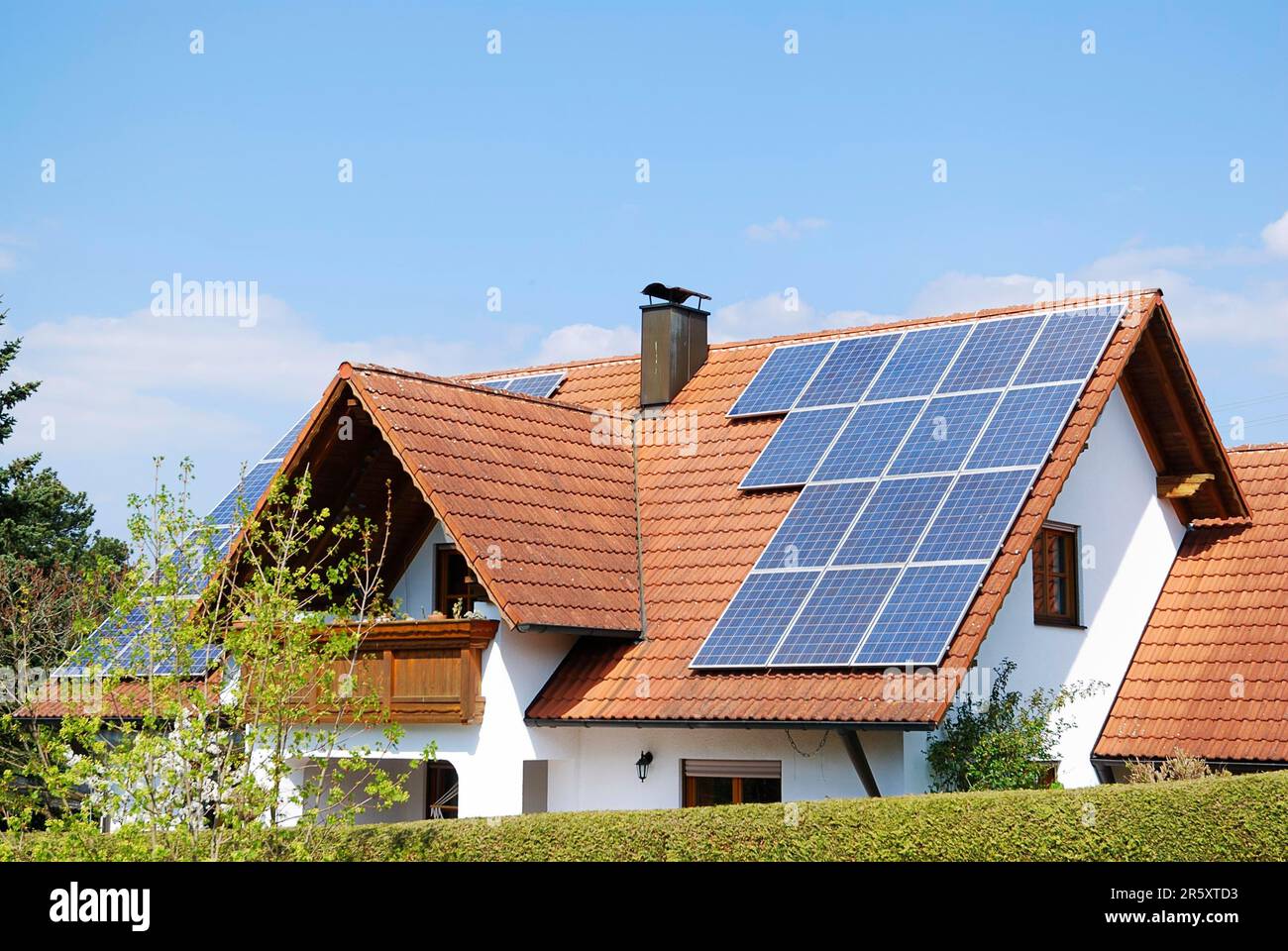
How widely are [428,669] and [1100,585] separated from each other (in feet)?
28.0

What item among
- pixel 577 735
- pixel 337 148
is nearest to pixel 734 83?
pixel 337 148

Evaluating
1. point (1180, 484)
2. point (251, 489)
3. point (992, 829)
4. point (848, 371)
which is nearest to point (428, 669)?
point (251, 489)

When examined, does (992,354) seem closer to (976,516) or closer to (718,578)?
(976,516)

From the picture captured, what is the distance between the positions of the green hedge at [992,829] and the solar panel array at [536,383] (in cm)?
1241

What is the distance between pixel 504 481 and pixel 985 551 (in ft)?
20.2

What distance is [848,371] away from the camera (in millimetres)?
22547

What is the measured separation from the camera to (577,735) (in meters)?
19.7

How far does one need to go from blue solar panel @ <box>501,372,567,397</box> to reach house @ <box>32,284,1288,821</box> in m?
2.58

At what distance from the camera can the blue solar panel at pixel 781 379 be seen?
22750 mm

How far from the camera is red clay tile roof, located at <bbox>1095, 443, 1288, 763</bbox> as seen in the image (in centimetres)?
1902

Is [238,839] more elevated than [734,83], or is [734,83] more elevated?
[734,83]

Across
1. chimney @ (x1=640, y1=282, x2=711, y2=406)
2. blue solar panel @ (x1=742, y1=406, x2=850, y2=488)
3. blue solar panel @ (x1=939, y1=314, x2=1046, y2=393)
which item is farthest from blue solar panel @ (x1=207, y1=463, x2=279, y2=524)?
blue solar panel @ (x1=939, y1=314, x2=1046, y2=393)

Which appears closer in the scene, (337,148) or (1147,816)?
(1147,816)
